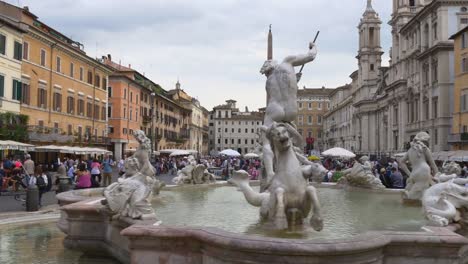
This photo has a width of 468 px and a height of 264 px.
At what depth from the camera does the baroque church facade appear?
162ft

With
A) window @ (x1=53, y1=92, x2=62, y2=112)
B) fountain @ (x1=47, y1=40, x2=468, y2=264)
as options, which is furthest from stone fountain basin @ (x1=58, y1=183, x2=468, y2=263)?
window @ (x1=53, y1=92, x2=62, y2=112)

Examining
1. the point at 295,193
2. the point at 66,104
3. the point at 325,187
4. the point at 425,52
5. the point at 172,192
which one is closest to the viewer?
the point at 295,193

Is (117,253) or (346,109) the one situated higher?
(346,109)

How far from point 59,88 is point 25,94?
17.6 feet

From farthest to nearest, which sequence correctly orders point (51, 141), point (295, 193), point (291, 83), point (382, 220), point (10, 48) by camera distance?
point (51, 141) → point (10, 48) → point (291, 83) → point (382, 220) → point (295, 193)

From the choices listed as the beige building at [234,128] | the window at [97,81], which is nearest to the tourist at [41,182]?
the window at [97,81]

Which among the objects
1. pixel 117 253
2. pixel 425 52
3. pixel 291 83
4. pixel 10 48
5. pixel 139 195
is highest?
pixel 425 52

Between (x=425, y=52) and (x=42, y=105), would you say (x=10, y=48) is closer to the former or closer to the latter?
(x=42, y=105)

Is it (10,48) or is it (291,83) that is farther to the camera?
(10,48)

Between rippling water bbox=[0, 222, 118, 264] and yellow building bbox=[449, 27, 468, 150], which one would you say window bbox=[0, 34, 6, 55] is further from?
yellow building bbox=[449, 27, 468, 150]

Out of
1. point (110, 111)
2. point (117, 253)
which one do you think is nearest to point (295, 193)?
point (117, 253)

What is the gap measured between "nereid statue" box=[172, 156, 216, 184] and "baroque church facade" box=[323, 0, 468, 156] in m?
35.6

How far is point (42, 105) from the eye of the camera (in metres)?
35.8

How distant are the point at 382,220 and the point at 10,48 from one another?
98.0 ft
